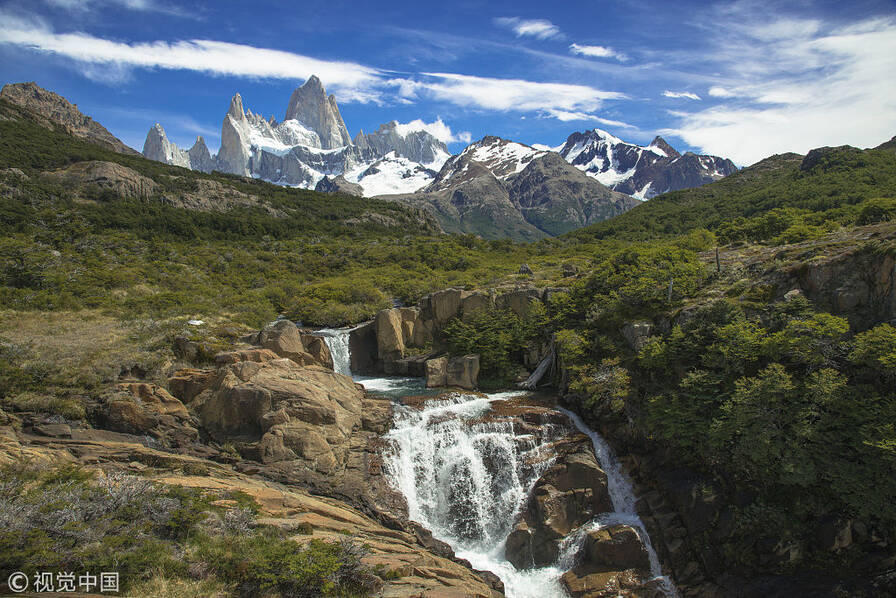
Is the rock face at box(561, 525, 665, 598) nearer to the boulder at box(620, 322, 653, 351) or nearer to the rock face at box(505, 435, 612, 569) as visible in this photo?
the rock face at box(505, 435, 612, 569)

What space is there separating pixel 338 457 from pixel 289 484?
266 centimetres

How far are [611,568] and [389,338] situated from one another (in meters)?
22.0

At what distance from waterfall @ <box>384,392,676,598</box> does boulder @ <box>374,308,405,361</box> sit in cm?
1121

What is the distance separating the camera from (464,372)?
98.3 feet

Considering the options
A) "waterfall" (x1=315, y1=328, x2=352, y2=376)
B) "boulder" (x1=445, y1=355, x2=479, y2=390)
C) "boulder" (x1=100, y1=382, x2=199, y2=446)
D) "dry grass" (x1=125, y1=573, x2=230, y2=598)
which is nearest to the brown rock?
"boulder" (x1=100, y1=382, x2=199, y2=446)

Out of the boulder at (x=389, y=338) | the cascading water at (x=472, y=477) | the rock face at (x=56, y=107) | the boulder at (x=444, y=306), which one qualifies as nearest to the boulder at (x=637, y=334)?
the cascading water at (x=472, y=477)

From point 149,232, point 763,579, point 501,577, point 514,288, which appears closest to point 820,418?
point 763,579

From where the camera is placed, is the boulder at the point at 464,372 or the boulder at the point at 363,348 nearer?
the boulder at the point at 464,372

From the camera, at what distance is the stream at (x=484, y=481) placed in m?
16.7

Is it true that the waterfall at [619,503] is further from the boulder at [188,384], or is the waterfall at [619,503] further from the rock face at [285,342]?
the boulder at [188,384]

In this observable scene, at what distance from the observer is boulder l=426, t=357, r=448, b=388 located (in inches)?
1171

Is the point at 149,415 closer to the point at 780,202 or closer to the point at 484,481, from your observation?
the point at 484,481

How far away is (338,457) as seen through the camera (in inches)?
755

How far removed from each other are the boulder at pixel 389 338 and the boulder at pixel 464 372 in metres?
5.11
